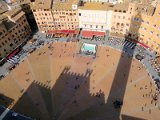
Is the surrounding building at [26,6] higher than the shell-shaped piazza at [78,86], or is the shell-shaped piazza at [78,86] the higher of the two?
the surrounding building at [26,6]

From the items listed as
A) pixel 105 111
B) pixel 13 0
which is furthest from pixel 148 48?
pixel 13 0

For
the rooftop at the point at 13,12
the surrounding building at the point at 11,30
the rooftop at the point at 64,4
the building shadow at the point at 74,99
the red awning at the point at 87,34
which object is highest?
the rooftop at the point at 64,4

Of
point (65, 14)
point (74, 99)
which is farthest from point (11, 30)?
point (74, 99)

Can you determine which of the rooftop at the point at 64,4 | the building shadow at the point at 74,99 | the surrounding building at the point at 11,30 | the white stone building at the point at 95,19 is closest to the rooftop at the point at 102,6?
the white stone building at the point at 95,19

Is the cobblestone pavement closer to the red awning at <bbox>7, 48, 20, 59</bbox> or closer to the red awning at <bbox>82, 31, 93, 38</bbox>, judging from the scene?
the red awning at <bbox>7, 48, 20, 59</bbox>

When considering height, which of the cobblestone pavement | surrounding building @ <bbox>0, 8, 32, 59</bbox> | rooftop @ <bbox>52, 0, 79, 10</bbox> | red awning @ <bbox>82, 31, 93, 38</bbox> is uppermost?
rooftop @ <bbox>52, 0, 79, 10</bbox>

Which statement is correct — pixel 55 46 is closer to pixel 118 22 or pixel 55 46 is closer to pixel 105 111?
pixel 118 22

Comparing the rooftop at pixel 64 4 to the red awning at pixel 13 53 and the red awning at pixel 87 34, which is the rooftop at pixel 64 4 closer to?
the red awning at pixel 87 34

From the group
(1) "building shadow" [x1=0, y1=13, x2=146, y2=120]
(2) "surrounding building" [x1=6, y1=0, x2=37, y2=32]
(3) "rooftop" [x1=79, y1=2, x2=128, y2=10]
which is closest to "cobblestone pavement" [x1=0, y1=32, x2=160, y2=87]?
(1) "building shadow" [x1=0, y1=13, x2=146, y2=120]

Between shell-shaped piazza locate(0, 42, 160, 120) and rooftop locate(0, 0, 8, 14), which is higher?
rooftop locate(0, 0, 8, 14)
